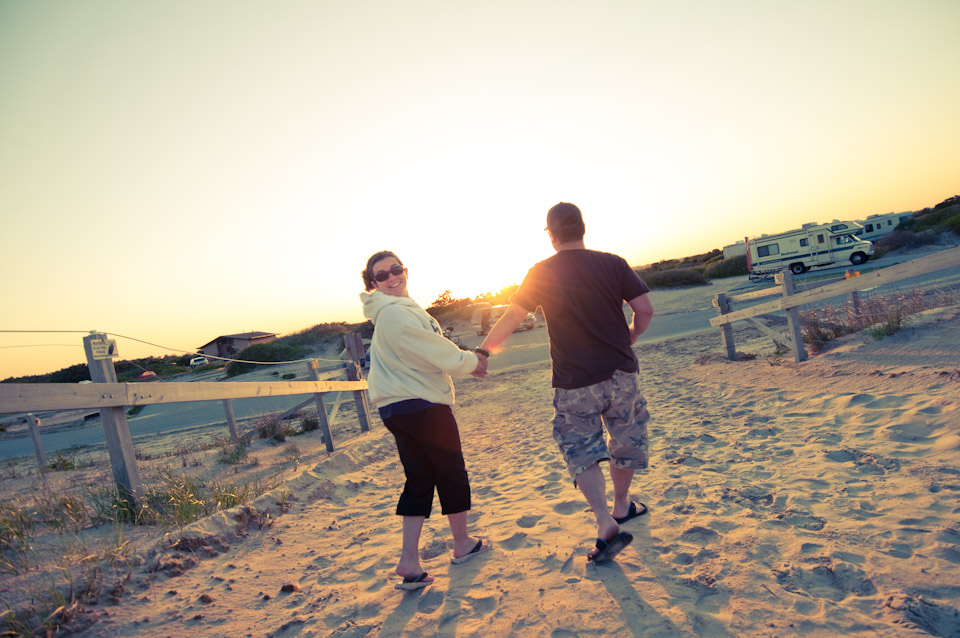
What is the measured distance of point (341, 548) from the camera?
356 cm

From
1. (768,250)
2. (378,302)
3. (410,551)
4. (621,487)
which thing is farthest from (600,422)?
(768,250)

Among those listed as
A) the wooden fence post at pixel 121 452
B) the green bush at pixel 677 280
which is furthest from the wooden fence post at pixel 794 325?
the green bush at pixel 677 280

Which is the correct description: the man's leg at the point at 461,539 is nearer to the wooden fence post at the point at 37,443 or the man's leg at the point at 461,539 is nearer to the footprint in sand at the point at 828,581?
the footprint in sand at the point at 828,581

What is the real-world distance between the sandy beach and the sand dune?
0.01 m

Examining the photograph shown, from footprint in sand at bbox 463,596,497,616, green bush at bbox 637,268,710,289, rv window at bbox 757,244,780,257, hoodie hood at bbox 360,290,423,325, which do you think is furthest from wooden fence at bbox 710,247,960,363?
green bush at bbox 637,268,710,289

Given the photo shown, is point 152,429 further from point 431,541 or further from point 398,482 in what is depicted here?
point 431,541

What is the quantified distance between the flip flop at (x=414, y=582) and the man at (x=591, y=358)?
2.99ft

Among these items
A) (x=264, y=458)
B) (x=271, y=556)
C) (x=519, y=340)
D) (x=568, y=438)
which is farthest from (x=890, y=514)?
(x=519, y=340)

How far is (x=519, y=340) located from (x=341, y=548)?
20.1 meters

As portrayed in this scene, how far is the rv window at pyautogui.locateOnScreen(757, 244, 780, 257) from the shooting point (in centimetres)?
2997

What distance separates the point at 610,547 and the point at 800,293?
6.03 meters

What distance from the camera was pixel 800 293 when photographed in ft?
23.2

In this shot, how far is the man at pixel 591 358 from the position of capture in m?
2.71

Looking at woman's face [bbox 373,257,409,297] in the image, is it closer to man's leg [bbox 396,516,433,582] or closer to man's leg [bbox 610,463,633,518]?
man's leg [bbox 396,516,433,582]
